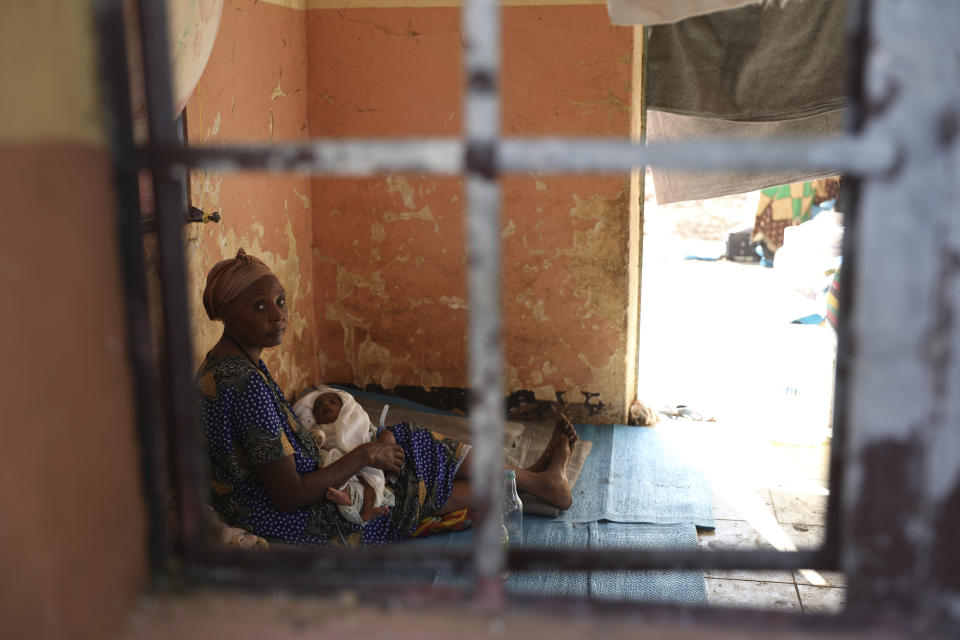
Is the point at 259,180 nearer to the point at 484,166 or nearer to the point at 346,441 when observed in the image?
the point at 346,441

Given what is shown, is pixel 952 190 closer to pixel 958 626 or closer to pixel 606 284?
pixel 958 626

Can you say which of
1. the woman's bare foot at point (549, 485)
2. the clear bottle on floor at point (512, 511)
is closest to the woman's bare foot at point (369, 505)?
the clear bottle on floor at point (512, 511)

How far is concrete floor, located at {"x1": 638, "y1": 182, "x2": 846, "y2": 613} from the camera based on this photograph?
2801 mm

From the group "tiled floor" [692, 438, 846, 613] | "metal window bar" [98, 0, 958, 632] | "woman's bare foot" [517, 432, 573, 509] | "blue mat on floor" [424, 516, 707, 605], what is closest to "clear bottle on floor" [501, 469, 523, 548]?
"blue mat on floor" [424, 516, 707, 605]

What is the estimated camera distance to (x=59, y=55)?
2.40 feet

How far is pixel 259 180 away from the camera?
3.62 meters

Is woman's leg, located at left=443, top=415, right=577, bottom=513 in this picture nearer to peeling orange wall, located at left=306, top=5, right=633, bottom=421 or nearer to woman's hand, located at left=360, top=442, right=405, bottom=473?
woman's hand, located at left=360, top=442, right=405, bottom=473

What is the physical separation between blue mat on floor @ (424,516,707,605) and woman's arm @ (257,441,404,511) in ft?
1.33

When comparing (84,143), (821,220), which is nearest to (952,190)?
(84,143)

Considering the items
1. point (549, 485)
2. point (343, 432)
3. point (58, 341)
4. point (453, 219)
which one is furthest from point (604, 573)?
point (58, 341)

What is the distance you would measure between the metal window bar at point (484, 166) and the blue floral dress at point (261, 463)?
64.0 inches

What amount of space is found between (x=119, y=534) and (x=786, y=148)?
73 cm

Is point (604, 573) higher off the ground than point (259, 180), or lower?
lower

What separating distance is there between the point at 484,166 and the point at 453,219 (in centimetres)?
353
